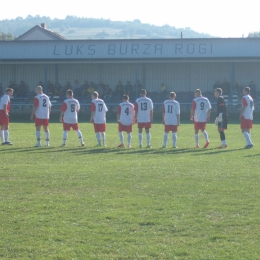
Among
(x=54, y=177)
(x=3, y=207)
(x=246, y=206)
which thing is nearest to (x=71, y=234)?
(x=3, y=207)

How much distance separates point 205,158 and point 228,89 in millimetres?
23973

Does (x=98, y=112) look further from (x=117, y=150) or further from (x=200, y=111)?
(x=200, y=111)

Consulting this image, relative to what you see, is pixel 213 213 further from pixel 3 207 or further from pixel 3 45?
pixel 3 45

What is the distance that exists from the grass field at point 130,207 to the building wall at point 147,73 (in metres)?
27.2

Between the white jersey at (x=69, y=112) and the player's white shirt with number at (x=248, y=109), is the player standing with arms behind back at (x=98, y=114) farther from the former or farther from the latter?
the player's white shirt with number at (x=248, y=109)

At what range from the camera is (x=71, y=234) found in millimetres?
8109

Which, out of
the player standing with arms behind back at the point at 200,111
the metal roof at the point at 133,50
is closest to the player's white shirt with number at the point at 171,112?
the player standing with arms behind back at the point at 200,111

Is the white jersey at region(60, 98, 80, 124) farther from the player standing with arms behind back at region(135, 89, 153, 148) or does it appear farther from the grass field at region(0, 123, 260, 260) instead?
the grass field at region(0, 123, 260, 260)

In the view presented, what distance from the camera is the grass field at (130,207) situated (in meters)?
7.57

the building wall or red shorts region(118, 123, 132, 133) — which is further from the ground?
the building wall

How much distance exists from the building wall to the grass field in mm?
27176

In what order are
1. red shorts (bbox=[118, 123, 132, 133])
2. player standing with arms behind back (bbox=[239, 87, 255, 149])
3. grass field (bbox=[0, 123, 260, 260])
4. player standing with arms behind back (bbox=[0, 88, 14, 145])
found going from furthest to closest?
1. player standing with arms behind back (bbox=[0, 88, 14, 145])
2. red shorts (bbox=[118, 123, 132, 133])
3. player standing with arms behind back (bbox=[239, 87, 255, 149])
4. grass field (bbox=[0, 123, 260, 260])

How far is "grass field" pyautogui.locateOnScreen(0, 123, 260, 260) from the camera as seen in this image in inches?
298

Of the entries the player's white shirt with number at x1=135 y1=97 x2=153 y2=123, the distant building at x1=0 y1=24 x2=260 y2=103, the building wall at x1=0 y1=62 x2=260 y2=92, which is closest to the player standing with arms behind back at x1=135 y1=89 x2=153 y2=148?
the player's white shirt with number at x1=135 y1=97 x2=153 y2=123
